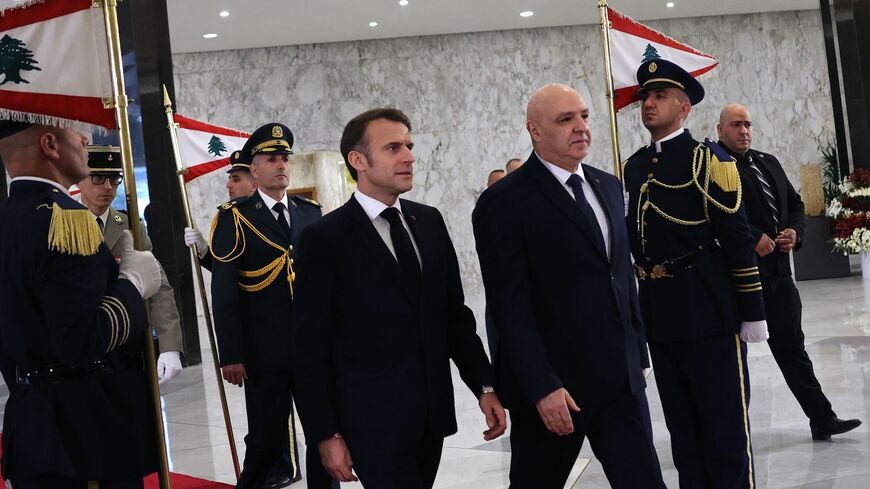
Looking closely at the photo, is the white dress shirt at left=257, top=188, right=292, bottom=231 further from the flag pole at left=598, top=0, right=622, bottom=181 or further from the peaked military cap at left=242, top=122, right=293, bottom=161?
the flag pole at left=598, top=0, right=622, bottom=181

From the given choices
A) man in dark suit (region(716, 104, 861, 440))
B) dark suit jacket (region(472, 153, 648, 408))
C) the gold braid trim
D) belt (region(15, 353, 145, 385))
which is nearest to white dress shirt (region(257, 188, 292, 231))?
the gold braid trim

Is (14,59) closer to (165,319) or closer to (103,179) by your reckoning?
(165,319)

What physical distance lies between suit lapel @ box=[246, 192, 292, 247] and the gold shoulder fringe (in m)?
1.90

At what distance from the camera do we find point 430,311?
2.63 meters

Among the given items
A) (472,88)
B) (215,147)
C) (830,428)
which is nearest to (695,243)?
(830,428)

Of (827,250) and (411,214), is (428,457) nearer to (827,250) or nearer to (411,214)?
(411,214)

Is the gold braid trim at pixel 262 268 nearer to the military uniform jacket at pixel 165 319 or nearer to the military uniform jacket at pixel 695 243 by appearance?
the military uniform jacket at pixel 165 319

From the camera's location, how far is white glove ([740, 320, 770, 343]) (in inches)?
137

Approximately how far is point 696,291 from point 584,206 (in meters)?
0.94

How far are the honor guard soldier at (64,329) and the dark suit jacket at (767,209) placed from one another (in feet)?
10.7

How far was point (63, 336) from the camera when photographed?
228 cm

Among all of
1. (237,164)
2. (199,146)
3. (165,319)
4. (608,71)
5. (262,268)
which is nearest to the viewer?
(165,319)

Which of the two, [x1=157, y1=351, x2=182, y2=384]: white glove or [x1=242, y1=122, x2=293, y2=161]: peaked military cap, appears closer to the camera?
[x1=157, y1=351, x2=182, y2=384]: white glove

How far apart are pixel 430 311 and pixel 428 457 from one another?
1.40 feet
